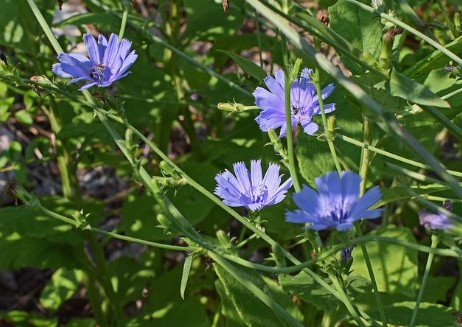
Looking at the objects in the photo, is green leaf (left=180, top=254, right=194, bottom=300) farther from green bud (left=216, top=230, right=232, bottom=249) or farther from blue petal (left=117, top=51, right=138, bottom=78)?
blue petal (left=117, top=51, right=138, bottom=78)

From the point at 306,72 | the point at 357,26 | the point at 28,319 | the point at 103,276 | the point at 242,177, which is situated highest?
the point at 357,26

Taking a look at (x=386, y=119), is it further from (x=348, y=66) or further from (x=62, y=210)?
(x=62, y=210)

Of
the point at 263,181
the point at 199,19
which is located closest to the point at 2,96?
the point at 199,19

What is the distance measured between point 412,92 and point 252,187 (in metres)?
0.46

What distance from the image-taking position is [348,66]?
1512mm

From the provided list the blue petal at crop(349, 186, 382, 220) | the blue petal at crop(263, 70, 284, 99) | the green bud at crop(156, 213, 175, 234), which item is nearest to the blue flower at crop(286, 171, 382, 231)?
the blue petal at crop(349, 186, 382, 220)

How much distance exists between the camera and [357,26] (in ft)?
5.21

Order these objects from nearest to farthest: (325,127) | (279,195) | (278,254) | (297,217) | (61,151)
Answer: (297,217), (278,254), (325,127), (279,195), (61,151)

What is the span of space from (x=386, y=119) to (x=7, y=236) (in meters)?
1.41

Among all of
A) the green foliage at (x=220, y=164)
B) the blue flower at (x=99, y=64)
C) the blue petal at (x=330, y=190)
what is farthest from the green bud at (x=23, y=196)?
the blue petal at (x=330, y=190)

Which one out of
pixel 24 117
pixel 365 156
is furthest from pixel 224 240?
pixel 24 117

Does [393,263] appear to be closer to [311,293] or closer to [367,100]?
[311,293]

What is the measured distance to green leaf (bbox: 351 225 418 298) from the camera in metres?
1.86

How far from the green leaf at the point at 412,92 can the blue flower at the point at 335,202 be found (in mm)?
148
